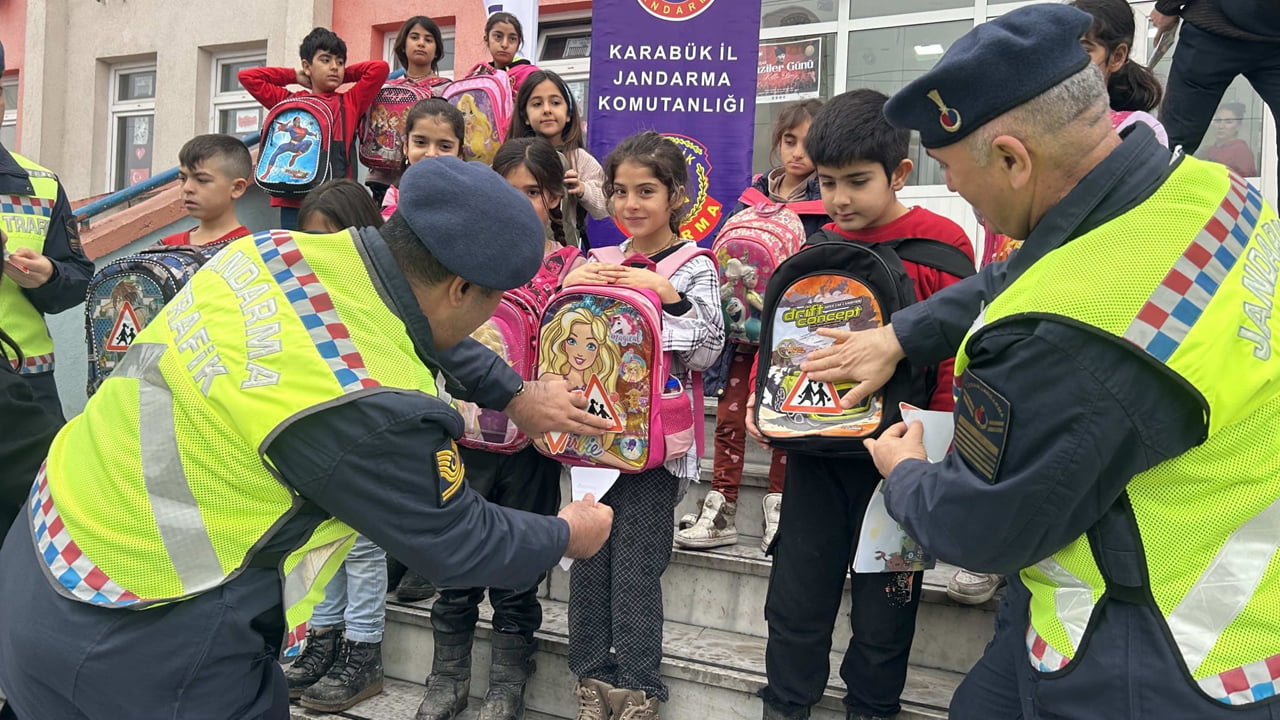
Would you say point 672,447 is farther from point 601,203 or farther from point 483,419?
point 601,203

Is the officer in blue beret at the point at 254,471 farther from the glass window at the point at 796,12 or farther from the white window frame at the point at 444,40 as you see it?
the white window frame at the point at 444,40

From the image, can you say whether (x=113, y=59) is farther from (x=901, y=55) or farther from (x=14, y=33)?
(x=901, y=55)

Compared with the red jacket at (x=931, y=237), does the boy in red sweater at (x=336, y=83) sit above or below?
above

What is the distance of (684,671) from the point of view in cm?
294

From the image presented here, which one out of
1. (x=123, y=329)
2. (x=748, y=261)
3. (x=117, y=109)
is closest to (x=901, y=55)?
(x=748, y=261)

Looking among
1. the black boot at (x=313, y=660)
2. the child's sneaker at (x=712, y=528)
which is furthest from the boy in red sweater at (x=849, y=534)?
the black boot at (x=313, y=660)

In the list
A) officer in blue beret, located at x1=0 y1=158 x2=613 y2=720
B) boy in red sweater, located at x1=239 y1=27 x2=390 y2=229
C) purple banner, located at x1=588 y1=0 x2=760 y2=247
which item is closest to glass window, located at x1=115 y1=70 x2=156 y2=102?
boy in red sweater, located at x1=239 y1=27 x2=390 y2=229

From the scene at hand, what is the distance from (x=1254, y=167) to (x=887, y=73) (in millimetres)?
2728

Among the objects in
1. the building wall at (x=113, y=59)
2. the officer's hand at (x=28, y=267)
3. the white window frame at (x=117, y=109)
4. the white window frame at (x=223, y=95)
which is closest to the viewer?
the officer's hand at (x=28, y=267)

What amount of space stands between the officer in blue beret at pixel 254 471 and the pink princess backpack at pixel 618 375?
Answer: 3.30 ft

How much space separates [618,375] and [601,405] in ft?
0.35

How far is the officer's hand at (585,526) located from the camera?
A: 6.72 ft

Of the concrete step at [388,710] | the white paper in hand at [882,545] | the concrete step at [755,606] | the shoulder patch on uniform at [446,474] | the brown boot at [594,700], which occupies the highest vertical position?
the shoulder patch on uniform at [446,474]

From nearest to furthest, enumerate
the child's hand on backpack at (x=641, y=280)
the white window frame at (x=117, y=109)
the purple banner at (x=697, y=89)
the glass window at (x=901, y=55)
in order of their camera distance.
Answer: the child's hand on backpack at (x=641, y=280)
the purple banner at (x=697, y=89)
the glass window at (x=901, y=55)
the white window frame at (x=117, y=109)
